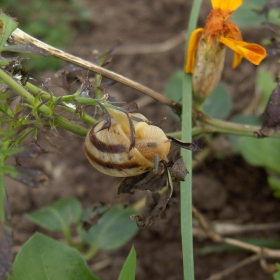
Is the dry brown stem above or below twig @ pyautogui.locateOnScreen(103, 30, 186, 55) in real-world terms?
below

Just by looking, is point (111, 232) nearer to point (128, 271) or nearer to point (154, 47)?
point (128, 271)

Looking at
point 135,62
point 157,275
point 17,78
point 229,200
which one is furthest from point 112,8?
point 17,78

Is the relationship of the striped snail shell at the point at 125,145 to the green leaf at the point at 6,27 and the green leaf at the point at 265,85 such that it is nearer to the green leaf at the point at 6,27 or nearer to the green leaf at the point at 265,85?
the green leaf at the point at 6,27

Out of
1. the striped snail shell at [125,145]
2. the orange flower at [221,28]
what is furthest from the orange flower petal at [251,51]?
the striped snail shell at [125,145]

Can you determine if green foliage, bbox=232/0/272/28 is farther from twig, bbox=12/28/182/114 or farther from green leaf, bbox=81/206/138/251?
green leaf, bbox=81/206/138/251

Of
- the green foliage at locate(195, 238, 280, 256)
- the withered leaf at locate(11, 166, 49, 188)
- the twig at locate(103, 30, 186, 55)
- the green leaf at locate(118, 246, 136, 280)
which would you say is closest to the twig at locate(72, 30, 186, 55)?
the twig at locate(103, 30, 186, 55)

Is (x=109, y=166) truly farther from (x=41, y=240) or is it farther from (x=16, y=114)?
(x=41, y=240)

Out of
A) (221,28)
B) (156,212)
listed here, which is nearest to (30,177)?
(156,212)
